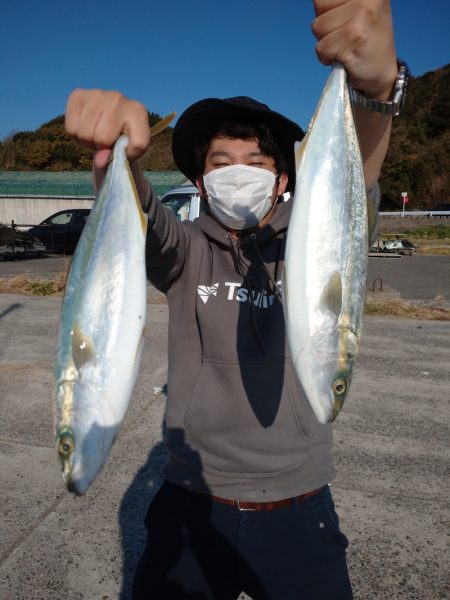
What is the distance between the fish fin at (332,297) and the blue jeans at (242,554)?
809 millimetres

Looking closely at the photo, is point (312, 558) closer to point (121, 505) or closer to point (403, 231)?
point (121, 505)

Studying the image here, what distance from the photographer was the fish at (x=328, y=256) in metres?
1.21

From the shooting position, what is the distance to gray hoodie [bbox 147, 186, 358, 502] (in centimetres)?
169

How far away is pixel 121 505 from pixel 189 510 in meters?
1.56

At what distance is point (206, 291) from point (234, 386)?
0.36 metres

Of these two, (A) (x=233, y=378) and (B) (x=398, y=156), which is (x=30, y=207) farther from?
(B) (x=398, y=156)

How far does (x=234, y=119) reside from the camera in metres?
1.92

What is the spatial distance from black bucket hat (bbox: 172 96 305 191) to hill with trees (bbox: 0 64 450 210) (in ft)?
133

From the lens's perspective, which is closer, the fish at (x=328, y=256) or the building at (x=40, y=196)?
the fish at (x=328, y=256)

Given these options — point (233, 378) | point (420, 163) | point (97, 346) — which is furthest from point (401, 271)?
point (420, 163)

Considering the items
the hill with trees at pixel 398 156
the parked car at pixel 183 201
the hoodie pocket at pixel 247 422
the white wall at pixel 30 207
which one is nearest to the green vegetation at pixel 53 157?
the hill with trees at pixel 398 156

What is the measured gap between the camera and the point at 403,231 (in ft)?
111

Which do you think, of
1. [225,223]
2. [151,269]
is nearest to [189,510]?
[151,269]

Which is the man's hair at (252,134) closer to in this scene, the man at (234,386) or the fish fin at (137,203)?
the man at (234,386)
